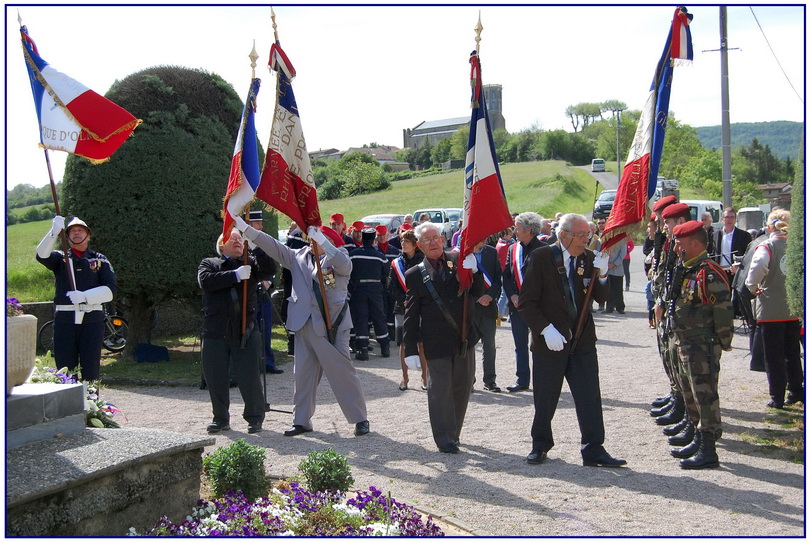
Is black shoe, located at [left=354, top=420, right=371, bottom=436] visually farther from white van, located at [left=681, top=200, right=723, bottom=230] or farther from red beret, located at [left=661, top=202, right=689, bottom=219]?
white van, located at [left=681, top=200, right=723, bottom=230]

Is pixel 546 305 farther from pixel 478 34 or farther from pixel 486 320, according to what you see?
pixel 486 320

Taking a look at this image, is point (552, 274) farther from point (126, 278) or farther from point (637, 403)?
point (126, 278)

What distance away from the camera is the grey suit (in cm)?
795

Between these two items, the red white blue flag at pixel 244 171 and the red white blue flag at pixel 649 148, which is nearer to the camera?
the red white blue flag at pixel 649 148

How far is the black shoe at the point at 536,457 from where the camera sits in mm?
A: 6754

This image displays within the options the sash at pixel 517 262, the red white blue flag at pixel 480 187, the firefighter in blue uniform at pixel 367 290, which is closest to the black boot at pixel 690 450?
the red white blue flag at pixel 480 187

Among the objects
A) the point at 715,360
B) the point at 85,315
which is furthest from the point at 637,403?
the point at 85,315

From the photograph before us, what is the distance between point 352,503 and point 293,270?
3.33m

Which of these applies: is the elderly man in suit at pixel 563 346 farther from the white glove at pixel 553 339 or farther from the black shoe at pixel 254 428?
the black shoe at pixel 254 428

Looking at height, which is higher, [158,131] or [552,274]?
[158,131]

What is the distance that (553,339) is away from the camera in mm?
6613

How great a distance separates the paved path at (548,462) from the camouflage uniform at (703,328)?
549 mm

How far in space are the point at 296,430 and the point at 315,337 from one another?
3.00ft

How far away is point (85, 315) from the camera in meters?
8.68
